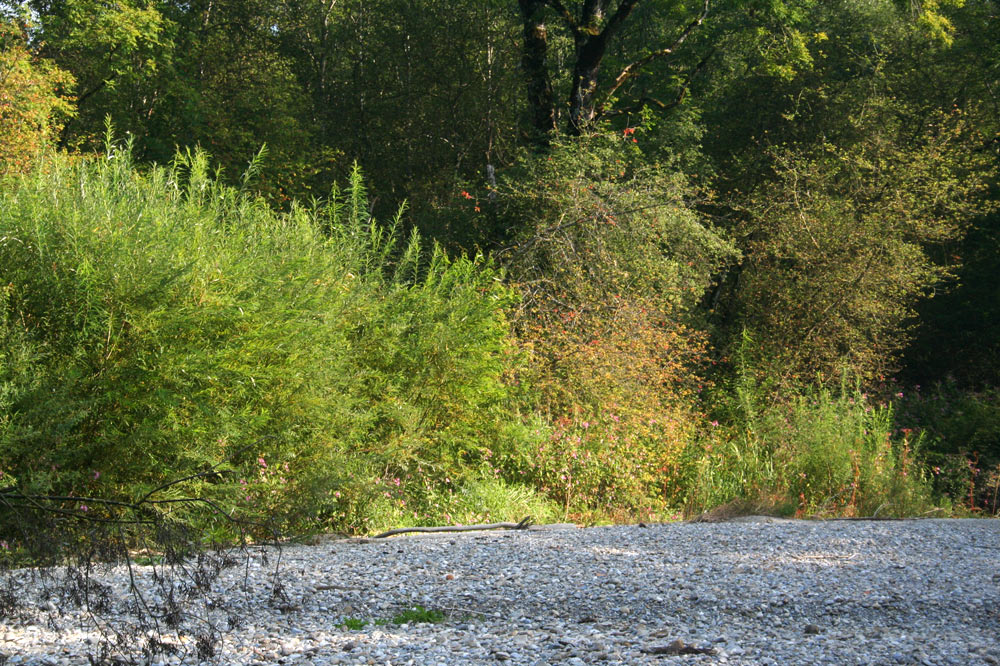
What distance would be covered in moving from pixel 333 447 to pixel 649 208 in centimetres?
640

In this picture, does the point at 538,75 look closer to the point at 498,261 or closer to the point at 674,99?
the point at 674,99

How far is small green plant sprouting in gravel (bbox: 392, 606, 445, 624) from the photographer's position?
433 centimetres

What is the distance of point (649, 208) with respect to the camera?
1199cm

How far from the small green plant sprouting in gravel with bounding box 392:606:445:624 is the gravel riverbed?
0.04 m

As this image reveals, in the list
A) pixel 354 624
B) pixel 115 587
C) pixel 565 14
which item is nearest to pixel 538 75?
pixel 565 14

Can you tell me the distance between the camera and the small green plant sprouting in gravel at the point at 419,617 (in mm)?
4332

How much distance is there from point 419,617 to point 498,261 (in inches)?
295

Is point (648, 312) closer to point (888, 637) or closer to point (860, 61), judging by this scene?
point (888, 637)

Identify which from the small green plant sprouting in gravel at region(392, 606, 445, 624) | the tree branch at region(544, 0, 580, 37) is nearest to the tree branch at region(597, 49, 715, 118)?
the tree branch at region(544, 0, 580, 37)

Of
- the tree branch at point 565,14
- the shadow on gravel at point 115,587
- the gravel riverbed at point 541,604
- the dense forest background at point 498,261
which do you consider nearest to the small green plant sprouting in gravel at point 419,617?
the gravel riverbed at point 541,604

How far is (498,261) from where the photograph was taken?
11.5 metres

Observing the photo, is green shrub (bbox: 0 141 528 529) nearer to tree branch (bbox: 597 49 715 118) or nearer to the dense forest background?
the dense forest background

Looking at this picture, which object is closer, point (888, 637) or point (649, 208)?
point (888, 637)

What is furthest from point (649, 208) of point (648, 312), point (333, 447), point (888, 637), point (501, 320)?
point (888, 637)
